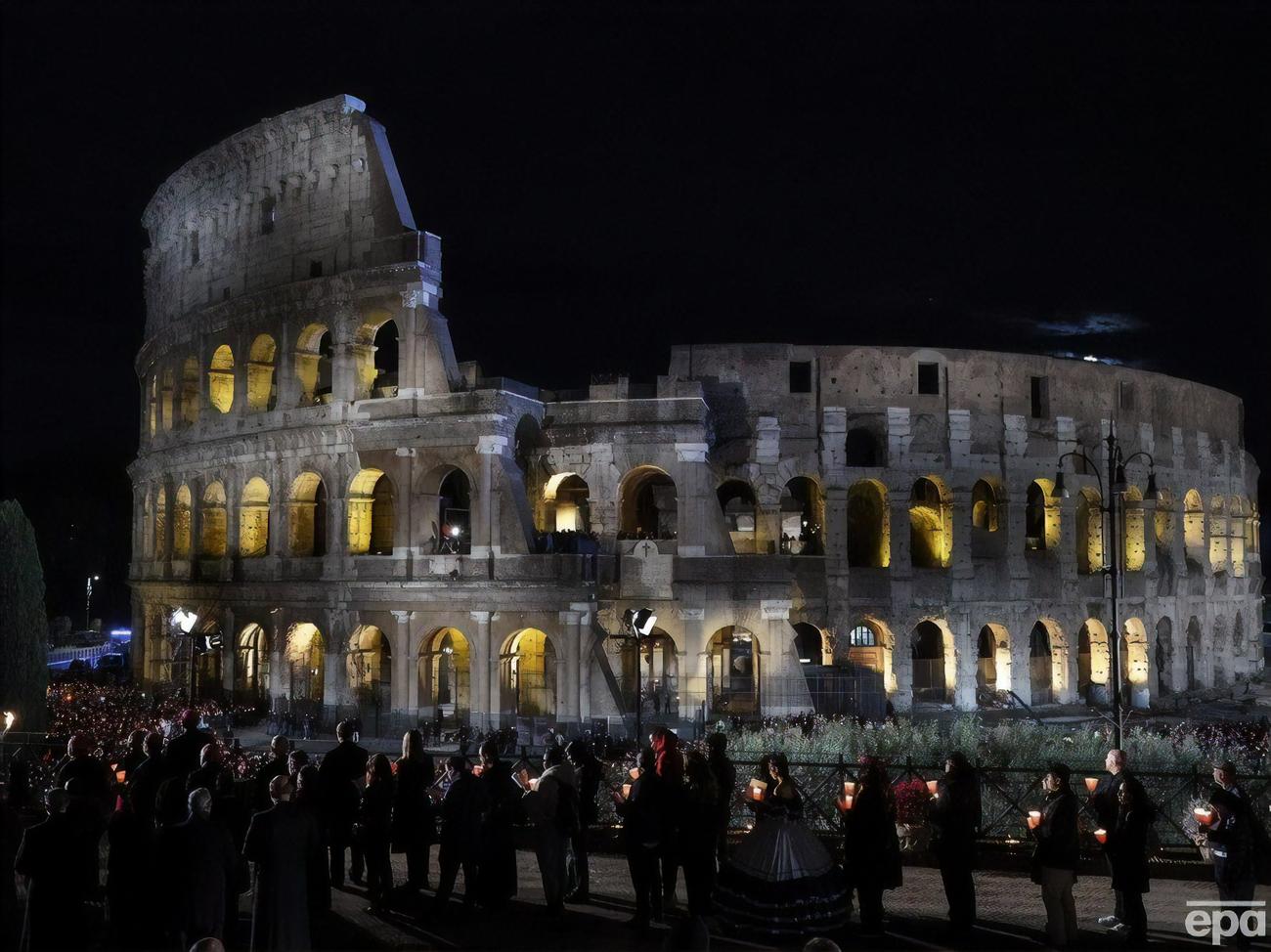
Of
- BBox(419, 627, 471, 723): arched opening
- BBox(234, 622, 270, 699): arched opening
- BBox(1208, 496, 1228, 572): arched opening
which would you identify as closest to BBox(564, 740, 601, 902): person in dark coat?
BBox(419, 627, 471, 723): arched opening

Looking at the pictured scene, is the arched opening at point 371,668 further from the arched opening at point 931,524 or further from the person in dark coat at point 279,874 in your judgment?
the person in dark coat at point 279,874

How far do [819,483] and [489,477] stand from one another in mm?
10329

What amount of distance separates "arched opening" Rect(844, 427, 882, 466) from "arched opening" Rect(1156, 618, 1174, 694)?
11.4 metres

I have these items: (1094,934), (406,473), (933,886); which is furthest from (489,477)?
(1094,934)

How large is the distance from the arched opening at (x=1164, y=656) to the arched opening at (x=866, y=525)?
35.4 ft

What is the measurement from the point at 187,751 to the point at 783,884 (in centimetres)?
591

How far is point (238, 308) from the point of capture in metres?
32.3

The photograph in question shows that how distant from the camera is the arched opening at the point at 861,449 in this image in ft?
111

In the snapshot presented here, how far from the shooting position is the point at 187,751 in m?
10.9

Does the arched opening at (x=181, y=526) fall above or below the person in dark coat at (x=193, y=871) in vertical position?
above

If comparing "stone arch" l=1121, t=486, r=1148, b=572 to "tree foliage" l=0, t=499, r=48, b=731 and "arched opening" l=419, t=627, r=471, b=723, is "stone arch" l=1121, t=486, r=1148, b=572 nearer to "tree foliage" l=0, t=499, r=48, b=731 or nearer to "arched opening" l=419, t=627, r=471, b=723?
"arched opening" l=419, t=627, r=471, b=723

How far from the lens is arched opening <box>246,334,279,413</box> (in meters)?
32.1

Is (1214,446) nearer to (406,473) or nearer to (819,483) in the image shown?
(819,483)

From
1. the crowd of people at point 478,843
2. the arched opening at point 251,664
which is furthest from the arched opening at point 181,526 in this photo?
the crowd of people at point 478,843
